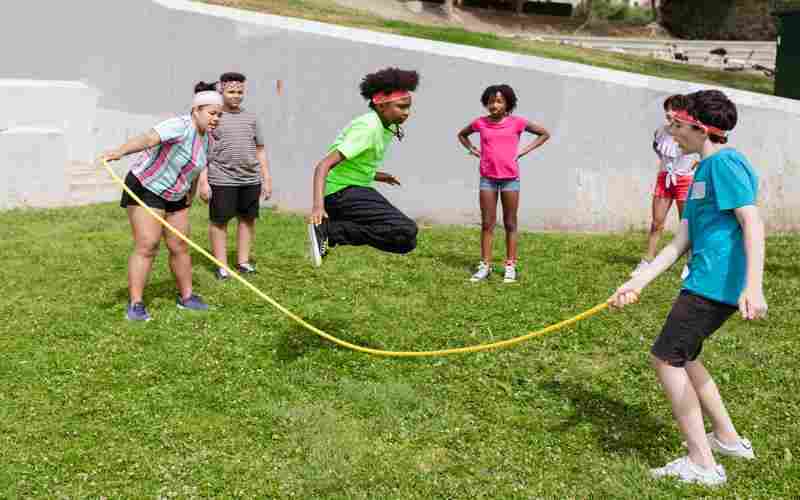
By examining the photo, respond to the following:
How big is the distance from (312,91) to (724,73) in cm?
1246

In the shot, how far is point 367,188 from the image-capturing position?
251 inches

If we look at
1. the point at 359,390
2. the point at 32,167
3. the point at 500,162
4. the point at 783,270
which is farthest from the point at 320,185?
the point at 32,167

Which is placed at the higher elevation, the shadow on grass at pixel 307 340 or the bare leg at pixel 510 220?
the bare leg at pixel 510 220

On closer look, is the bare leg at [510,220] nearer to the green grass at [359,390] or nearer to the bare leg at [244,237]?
the green grass at [359,390]

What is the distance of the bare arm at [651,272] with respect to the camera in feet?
14.9

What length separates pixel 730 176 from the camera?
4309 millimetres

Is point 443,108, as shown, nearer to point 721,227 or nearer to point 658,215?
point 658,215

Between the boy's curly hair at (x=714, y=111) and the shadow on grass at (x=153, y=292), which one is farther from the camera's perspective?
the shadow on grass at (x=153, y=292)

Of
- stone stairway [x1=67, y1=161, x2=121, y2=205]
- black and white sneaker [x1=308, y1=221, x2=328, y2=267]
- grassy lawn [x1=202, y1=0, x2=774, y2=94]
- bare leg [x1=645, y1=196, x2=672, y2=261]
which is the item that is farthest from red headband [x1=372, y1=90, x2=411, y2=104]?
grassy lawn [x1=202, y1=0, x2=774, y2=94]

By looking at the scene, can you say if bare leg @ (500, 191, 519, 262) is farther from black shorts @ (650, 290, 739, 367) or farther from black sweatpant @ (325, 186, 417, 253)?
black shorts @ (650, 290, 739, 367)

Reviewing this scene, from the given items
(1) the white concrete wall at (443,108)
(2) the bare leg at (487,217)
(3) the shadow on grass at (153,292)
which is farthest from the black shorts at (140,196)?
(1) the white concrete wall at (443,108)

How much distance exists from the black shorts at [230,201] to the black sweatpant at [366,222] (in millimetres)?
2471

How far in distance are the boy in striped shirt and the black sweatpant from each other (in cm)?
240

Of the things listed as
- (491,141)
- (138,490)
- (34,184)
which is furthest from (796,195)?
(34,184)
